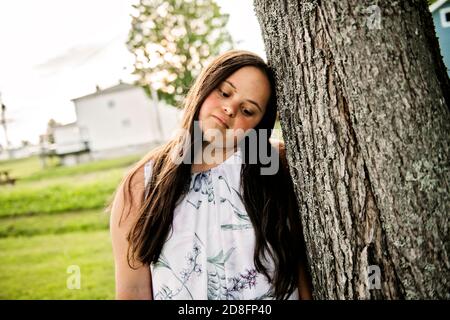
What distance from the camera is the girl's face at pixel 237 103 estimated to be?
69.9 inches

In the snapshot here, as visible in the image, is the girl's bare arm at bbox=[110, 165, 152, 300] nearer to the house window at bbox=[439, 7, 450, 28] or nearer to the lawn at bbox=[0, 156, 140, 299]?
the house window at bbox=[439, 7, 450, 28]

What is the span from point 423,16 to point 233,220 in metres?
1.28

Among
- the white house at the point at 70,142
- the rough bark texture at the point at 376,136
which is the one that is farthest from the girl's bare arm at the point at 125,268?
the white house at the point at 70,142

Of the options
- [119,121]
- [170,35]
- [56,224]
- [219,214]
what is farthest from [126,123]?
[219,214]

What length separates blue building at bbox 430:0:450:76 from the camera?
1784 millimetres

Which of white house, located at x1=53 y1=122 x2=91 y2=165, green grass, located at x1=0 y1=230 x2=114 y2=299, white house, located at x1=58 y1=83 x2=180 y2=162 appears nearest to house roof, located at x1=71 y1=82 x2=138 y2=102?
white house, located at x1=58 y1=83 x2=180 y2=162

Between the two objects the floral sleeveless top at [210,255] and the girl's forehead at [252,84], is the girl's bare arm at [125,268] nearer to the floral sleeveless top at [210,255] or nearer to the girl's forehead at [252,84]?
the floral sleeveless top at [210,255]

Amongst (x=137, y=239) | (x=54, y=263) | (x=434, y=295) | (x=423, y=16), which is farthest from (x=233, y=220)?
(x=54, y=263)

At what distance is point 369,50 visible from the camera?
1.36 metres

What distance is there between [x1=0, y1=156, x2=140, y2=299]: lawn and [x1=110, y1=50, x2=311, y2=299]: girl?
8.51ft

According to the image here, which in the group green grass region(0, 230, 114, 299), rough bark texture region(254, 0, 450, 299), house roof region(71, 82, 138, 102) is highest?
house roof region(71, 82, 138, 102)

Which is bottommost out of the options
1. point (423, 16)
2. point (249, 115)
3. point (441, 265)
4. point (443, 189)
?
point (441, 265)

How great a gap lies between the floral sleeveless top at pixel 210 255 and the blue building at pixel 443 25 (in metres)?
1.27
